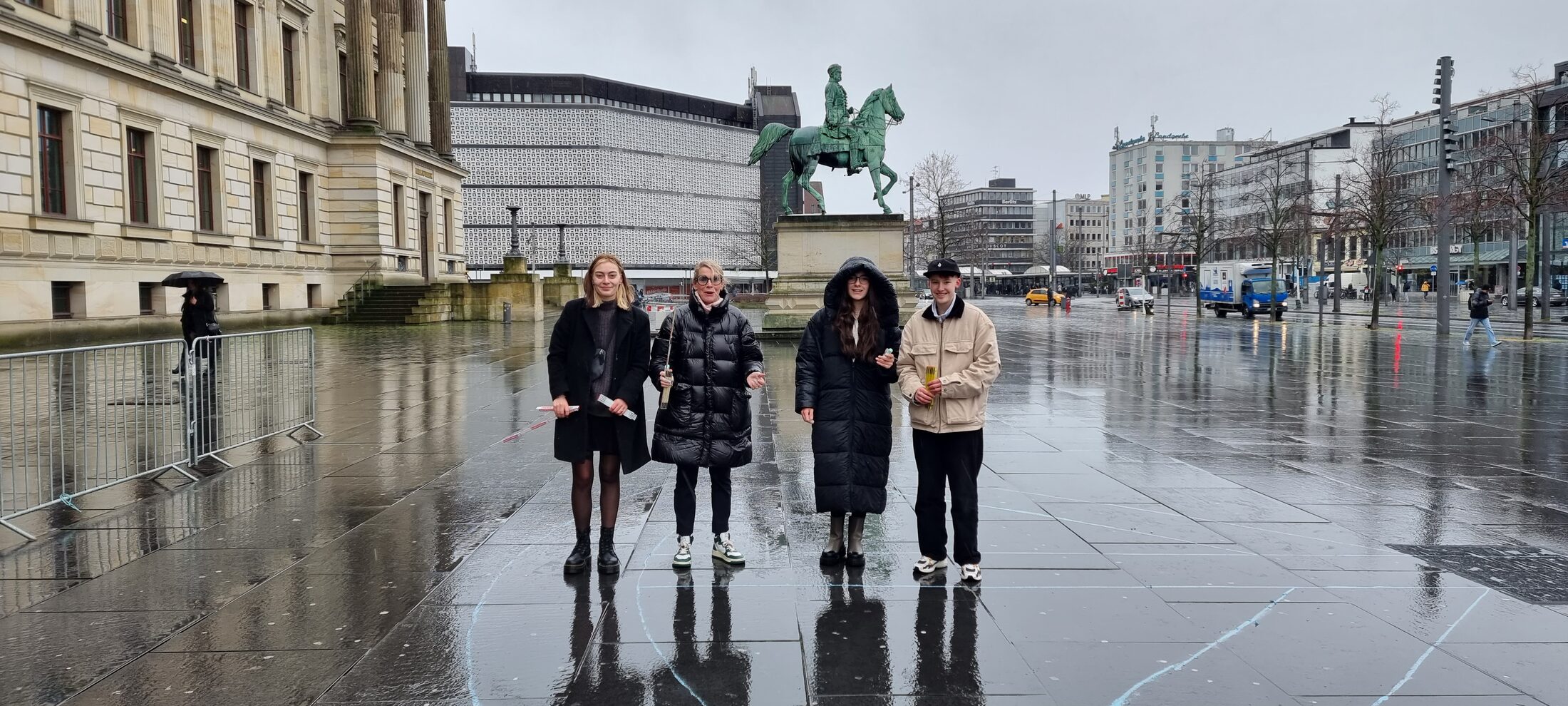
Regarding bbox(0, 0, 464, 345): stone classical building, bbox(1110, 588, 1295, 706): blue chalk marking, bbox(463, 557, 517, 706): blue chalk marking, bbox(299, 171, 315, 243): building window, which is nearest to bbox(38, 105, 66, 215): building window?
bbox(0, 0, 464, 345): stone classical building

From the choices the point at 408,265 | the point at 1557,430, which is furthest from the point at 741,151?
the point at 1557,430

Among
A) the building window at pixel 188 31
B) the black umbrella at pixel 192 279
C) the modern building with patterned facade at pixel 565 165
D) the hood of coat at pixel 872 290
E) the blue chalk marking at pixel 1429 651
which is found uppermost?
the modern building with patterned facade at pixel 565 165

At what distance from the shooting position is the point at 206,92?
32781 mm

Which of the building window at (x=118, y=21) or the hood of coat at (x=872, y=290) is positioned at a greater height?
the building window at (x=118, y=21)

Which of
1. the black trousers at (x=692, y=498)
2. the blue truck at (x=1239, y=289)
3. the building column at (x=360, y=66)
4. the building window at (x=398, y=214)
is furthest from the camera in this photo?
the blue truck at (x=1239, y=289)

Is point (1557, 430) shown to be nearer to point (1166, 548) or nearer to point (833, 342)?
point (1166, 548)

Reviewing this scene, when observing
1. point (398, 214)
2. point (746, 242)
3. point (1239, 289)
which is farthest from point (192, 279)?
point (746, 242)

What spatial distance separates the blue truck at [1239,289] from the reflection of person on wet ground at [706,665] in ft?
156

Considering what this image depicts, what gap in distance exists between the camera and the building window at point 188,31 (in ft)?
107

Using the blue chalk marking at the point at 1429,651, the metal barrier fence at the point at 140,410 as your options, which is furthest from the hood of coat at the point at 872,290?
the metal barrier fence at the point at 140,410

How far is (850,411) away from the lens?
19.0 feet

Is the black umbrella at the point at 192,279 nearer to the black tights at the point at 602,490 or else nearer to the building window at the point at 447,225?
the black tights at the point at 602,490

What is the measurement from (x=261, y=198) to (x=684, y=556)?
1466 inches

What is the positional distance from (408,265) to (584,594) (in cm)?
4434
